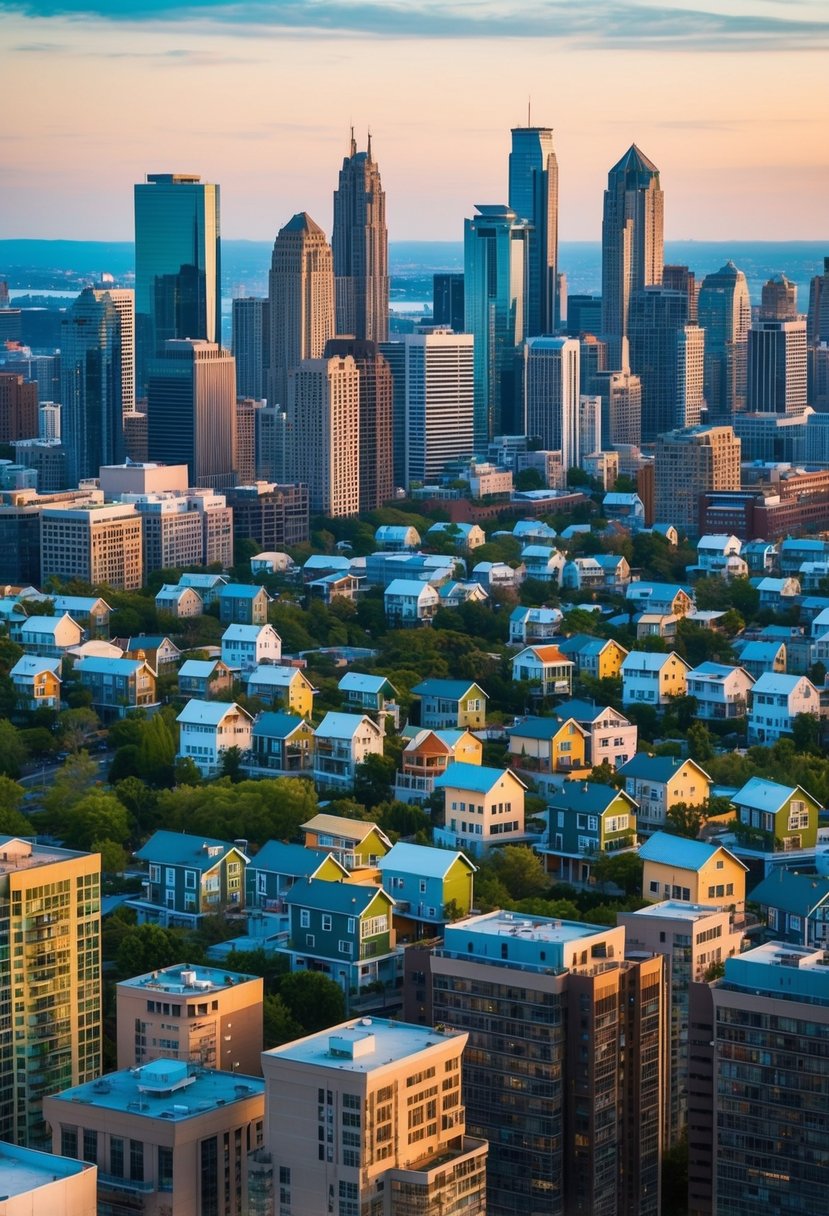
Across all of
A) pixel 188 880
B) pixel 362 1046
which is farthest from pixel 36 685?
pixel 362 1046

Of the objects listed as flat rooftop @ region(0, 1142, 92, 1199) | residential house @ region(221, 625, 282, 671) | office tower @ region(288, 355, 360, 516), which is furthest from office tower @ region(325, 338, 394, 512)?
flat rooftop @ region(0, 1142, 92, 1199)

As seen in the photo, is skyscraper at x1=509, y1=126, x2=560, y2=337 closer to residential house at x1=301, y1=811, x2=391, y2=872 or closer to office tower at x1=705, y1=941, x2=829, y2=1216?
residential house at x1=301, y1=811, x2=391, y2=872

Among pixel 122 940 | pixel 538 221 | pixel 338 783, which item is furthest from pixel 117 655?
pixel 538 221

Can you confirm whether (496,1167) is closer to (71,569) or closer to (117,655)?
(117,655)

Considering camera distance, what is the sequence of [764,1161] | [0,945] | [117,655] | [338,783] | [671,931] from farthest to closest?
[117,655], [338,783], [671,931], [0,945], [764,1161]

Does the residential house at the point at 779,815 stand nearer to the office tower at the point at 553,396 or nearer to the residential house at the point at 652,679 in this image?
the residential house at the point at 652,679

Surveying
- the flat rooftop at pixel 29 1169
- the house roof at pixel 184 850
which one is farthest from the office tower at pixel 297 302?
the flat rooftop at pixel 29 1169
